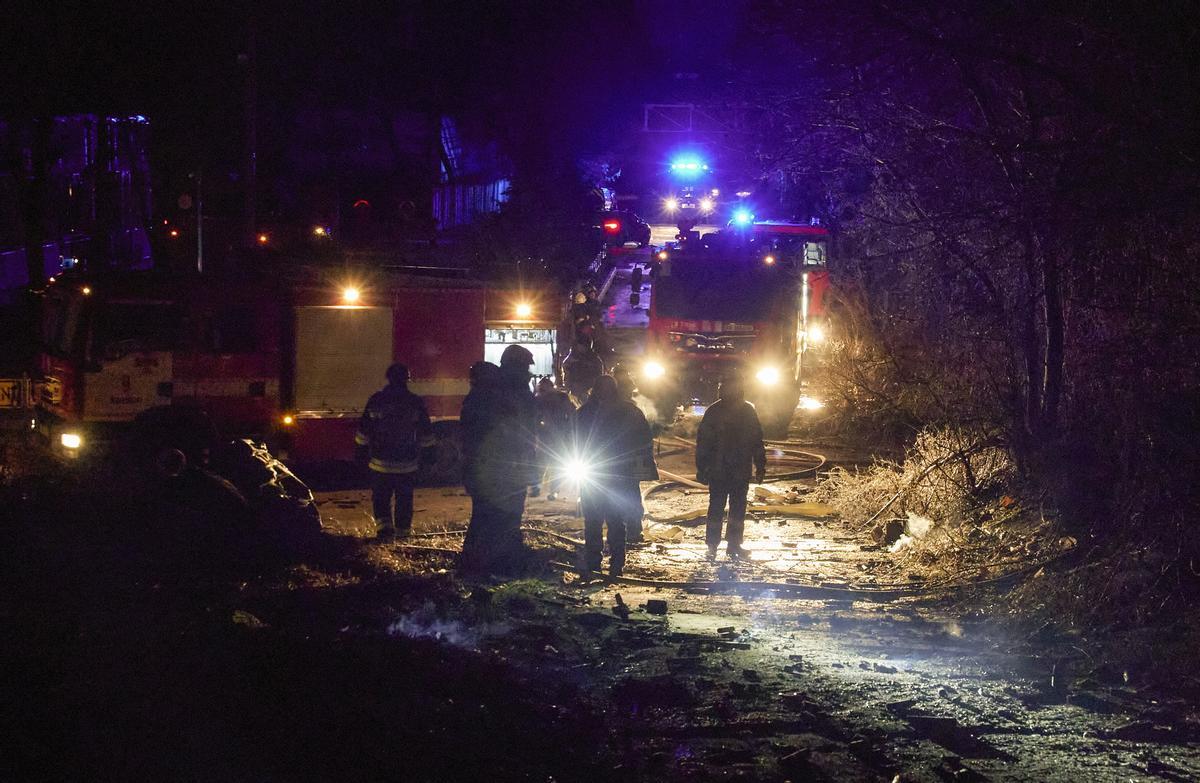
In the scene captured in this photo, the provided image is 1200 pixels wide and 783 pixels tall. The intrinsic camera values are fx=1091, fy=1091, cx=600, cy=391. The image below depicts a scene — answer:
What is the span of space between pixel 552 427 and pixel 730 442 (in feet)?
5.51

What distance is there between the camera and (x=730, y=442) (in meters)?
9.88

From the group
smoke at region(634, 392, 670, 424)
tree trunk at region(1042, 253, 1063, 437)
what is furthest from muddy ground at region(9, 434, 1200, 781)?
smoke at region(634, 392, 670, 424)

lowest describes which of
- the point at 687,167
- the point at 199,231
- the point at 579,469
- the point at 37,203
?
the point at 579,469

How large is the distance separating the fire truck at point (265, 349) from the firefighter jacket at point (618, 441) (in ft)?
14.8

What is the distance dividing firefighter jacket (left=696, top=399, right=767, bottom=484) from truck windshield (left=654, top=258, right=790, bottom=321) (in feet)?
27.8

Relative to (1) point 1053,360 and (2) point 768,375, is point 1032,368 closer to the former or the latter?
(1) point 1053,360

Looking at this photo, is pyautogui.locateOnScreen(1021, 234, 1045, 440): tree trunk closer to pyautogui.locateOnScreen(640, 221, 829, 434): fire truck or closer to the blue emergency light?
pyautogui.locateOnScreen(640, 221, 829, 434): fire truck

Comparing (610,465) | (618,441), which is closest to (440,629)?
(610,465)

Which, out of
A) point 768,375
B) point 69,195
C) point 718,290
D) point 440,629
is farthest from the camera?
point 69,195

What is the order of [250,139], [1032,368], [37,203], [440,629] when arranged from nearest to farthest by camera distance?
[440,629] < [1032,368] < [250,139] < [37,203]

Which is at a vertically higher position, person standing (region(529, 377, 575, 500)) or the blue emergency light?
the blue emergency light

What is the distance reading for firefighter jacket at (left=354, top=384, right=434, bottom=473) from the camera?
31.7 ft

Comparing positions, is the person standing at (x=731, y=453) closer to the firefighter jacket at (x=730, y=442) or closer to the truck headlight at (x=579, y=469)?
the firefighter jacket at (x=730, y=442)

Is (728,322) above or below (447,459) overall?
above
